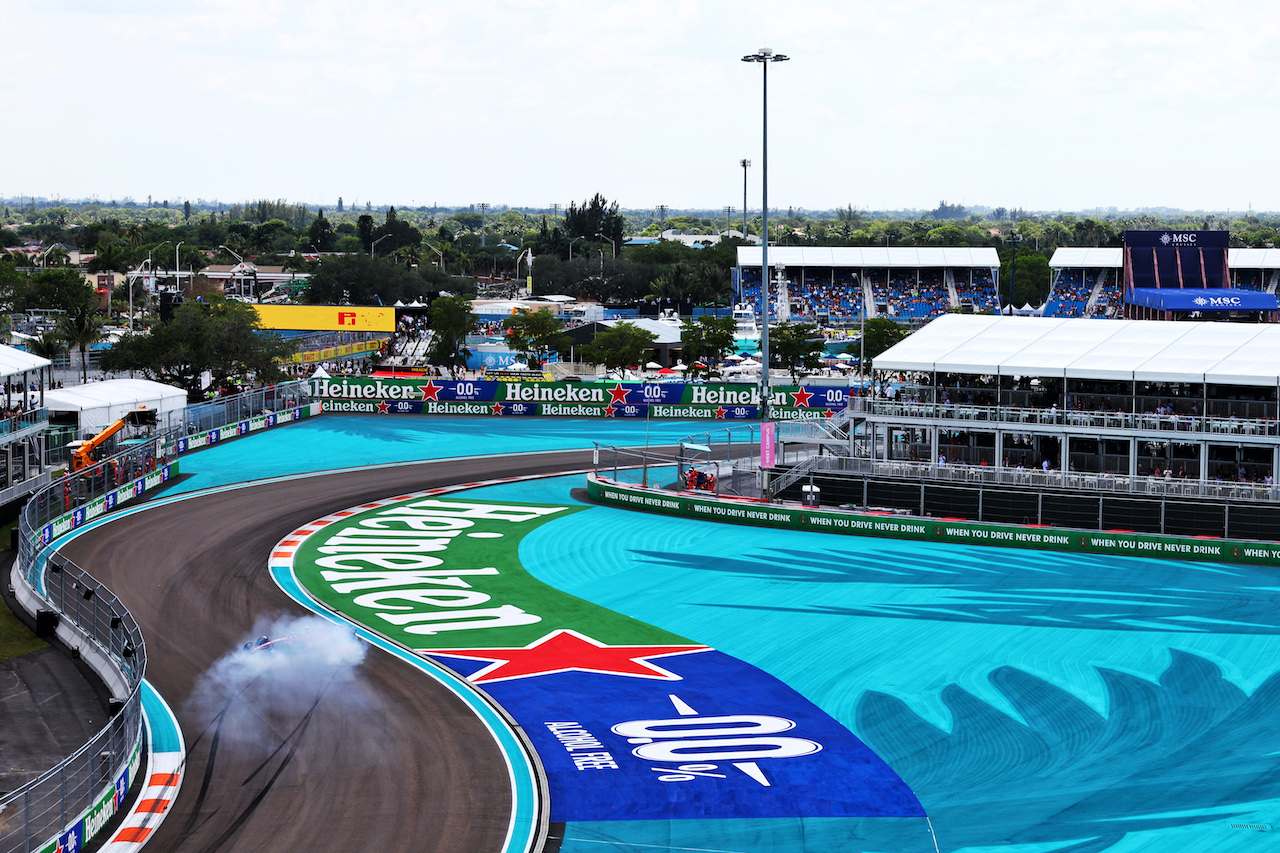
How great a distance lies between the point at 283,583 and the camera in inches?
1374

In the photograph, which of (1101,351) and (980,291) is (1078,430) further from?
(980,291)

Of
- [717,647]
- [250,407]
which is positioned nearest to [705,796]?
[717,647]

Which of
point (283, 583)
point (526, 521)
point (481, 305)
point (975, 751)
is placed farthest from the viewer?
point (481, 305)

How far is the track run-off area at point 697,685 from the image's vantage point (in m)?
20.7

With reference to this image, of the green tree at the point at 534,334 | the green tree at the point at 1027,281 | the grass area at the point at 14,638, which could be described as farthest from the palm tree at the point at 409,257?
the grass area at the point at 14,638

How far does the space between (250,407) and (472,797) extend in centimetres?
4520

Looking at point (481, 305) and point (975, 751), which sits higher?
point (481, 305)

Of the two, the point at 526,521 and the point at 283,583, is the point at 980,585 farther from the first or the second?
the point at 283,583

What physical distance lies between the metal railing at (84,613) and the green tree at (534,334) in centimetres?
2756

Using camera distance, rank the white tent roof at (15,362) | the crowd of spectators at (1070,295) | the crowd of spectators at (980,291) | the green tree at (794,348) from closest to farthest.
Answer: the white tent roof at (15,362) < the green tree at (794,348) < the crowd of spectators at (1070,295) < the crowd of spectators at (980,291)

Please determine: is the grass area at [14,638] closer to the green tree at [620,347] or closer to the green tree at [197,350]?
the green tree at [197,350]

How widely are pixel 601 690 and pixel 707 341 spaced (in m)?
57.7

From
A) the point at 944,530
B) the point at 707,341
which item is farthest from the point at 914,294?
the point at 944,530

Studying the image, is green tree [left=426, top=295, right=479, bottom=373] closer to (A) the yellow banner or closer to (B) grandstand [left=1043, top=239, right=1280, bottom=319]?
(A) the yellow banner
